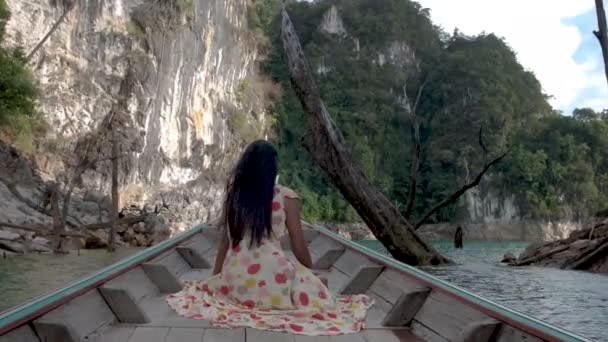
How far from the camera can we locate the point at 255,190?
2748 millimetres

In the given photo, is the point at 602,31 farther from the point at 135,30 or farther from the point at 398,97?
the point at 398,97

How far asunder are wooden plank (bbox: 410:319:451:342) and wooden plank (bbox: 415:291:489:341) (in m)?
0.01

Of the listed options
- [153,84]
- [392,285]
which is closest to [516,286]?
[392,285]

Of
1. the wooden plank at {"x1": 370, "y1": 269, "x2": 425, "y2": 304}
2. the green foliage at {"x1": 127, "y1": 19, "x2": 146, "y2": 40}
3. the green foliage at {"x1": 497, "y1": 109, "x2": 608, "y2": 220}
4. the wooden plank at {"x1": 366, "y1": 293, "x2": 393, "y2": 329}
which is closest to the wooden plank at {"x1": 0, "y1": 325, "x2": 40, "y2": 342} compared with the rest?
the wooden plank at {"x1": 366, "y1": 293, "x2": 393, "y2": 329}

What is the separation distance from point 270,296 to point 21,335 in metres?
1.13

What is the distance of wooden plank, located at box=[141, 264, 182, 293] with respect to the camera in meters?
3.46

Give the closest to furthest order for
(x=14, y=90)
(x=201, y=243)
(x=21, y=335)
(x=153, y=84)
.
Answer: (x=21, y=335)
(x=201, y=243)
(x=14, y=90)
(x=153, y=84)

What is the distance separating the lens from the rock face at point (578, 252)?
9.70m

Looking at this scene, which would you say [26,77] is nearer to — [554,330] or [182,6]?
[182,6]

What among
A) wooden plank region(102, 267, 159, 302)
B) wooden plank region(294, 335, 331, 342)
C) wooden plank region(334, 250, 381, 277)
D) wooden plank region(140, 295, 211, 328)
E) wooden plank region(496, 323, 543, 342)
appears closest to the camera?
wooden plank region(496, 323, 543, 342)

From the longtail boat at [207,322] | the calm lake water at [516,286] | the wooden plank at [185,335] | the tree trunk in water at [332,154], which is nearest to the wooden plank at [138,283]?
the longtail boat at [207,322]

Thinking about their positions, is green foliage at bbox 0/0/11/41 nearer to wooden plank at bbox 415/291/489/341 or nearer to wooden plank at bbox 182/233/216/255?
wooden plank at bbox 182/233/216/255

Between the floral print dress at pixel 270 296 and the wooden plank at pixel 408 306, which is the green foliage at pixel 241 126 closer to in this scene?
the floral print dress at pixel 270 296

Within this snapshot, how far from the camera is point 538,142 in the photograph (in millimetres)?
43375
